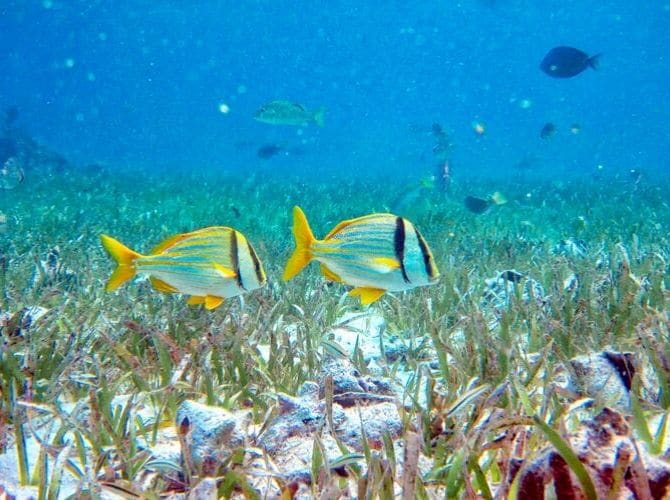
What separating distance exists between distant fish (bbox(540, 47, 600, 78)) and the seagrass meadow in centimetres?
954

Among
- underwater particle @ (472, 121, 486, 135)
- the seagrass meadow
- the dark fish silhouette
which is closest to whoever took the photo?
the seagrass meadow

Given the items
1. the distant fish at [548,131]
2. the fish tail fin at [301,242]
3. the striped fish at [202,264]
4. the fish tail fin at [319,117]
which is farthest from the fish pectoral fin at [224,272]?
the fish tail fin at [319,117]

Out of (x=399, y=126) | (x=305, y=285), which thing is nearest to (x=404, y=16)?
(x=399, y=126)

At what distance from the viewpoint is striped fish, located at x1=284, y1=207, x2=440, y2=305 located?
3.11 meters

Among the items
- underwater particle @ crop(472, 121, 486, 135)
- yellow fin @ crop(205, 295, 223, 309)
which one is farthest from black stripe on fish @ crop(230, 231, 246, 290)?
underwater particle @ crop(472, 121, 486, 135)

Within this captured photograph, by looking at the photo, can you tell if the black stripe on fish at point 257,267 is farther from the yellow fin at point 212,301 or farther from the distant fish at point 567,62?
the distant fish at point 567,62

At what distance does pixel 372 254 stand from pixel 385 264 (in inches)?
4.4

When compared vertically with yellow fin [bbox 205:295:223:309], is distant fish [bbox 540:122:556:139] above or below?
above

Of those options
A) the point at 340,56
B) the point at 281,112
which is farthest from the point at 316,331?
the point at 340,56

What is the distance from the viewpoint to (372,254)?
124 inches

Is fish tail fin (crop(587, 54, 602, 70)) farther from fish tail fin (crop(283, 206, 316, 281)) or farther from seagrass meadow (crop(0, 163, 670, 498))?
fish tail fin (crop(283, 206, 316, 281))

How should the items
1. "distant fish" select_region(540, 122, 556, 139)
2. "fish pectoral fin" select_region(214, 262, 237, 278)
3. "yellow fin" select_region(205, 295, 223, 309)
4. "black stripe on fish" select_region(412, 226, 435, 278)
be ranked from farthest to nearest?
"distant fish" select_region(540, 122, 556, 139) < "yellow fin" select_region(205, 295, 223, 309) < "fish pectoral fin" select_region(214, 262, 237, 278) < "black stripe on fish" select_region(412, 226, 435, 278)

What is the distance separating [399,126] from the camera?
610ft

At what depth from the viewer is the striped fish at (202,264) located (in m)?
3.30
